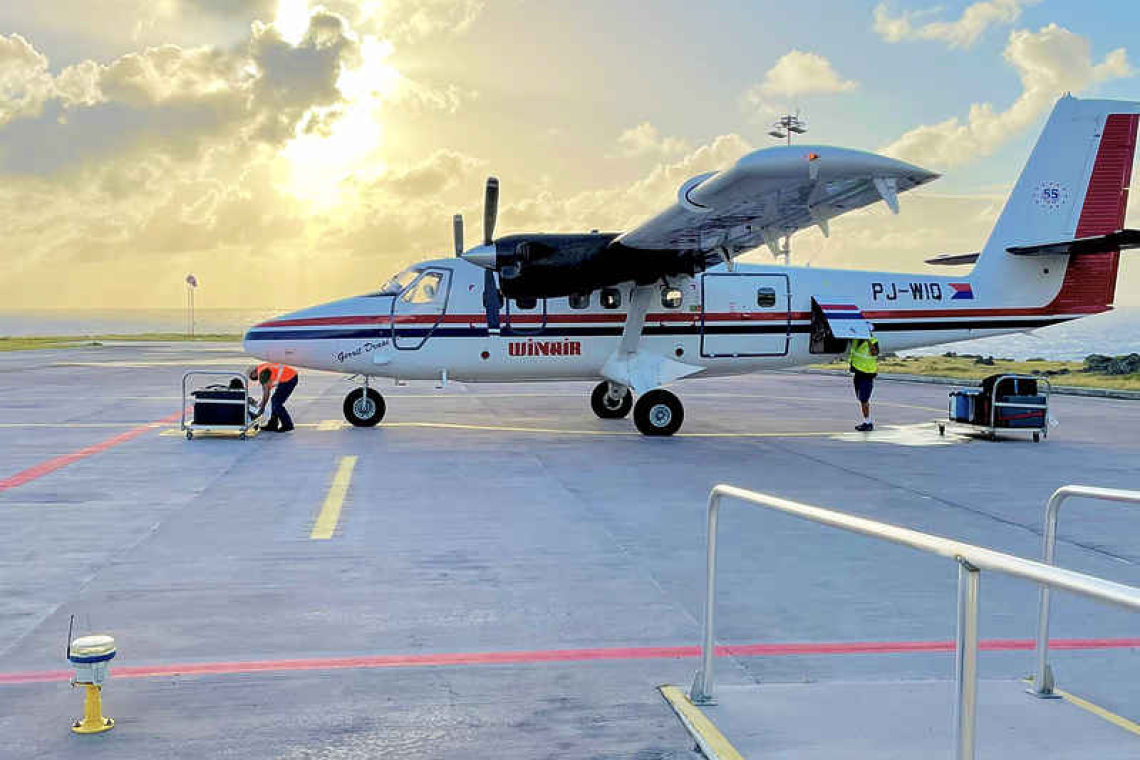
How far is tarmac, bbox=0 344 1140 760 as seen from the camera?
4.23 metres

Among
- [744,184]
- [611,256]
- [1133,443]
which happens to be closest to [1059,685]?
[744,184]

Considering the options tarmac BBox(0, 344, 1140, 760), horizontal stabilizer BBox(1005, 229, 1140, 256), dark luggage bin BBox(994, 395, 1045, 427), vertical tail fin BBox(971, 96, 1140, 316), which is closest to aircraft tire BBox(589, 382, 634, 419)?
tarmac BBox(0, 344, 1140, 760)

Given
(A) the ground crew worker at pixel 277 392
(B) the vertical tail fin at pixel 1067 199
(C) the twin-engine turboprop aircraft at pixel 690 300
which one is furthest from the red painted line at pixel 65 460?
(B) the vertical tail fin at pixel 1067 199

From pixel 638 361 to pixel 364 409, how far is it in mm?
5144

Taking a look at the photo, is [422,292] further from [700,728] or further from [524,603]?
[700,728]

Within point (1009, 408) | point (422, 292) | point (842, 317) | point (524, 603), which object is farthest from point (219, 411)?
point (1009, 408)

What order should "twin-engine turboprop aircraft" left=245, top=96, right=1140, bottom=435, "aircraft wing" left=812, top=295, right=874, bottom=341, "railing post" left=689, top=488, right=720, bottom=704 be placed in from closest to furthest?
"railing post" left=689, top=488, right=720, bottom=704 < "twin-engine turboprop aircraft" left=245, top=96, right=1140, bottom=435 < "aircraft wing" left=812, top=295, right=874, bottom=341

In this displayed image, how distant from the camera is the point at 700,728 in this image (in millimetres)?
4094

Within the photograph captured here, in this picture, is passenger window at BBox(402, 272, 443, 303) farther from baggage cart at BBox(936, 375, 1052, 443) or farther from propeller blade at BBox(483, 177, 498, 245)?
baggage cart at BBox(936, 375, 1052, 443)

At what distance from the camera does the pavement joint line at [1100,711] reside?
4.20m

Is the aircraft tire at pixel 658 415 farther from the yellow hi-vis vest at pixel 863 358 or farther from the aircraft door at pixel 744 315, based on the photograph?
the yellow hi-vis vest at pixel 863 358

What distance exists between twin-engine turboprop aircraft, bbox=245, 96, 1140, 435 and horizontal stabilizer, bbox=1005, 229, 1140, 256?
2.0 inches

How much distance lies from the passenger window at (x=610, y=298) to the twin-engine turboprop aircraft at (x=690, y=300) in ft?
0.08

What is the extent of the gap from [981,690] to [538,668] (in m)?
2.32
